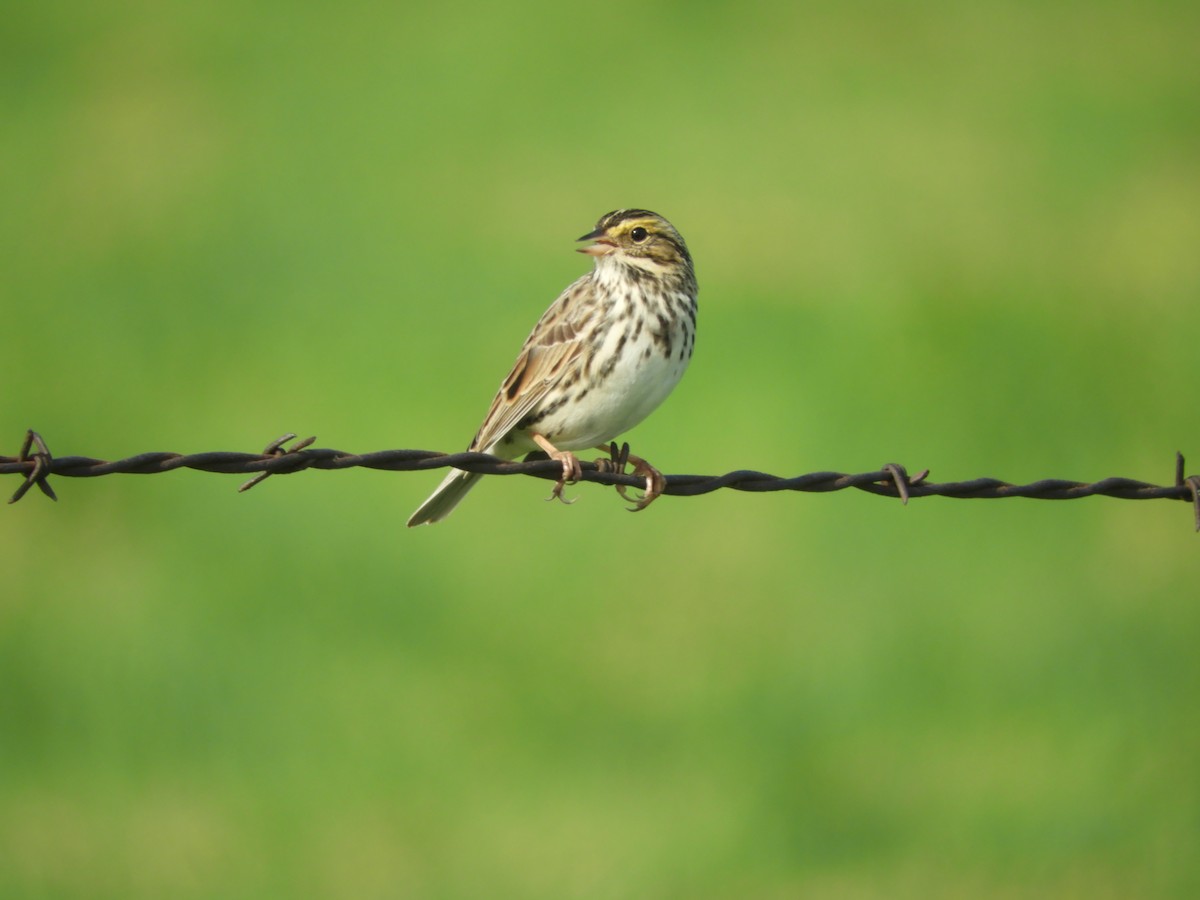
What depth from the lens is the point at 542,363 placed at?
6.64 metres

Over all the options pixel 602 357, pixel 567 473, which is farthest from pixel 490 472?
pixel 602 357

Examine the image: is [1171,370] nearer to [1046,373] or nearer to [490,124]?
[1046,373]

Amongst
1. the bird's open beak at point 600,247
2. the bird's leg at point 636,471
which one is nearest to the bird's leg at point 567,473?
the bird's leg at point 636,471

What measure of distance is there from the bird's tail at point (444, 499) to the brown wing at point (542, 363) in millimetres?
247

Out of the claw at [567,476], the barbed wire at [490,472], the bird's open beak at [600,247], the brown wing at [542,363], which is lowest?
the barbed wire at [490,472]

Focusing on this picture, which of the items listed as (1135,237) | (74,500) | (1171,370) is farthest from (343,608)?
(1135,237)

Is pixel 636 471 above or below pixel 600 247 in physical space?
below

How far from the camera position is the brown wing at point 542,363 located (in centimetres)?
661

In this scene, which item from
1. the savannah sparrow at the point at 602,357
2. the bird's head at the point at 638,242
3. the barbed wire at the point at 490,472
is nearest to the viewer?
the barbed wire at the point at 490,472

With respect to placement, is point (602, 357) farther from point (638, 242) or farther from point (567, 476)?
point (567, 476)

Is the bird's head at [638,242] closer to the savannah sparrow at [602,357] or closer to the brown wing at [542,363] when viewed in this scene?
the savannah sparrow at [602,357]

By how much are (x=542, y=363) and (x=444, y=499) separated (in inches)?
23.9

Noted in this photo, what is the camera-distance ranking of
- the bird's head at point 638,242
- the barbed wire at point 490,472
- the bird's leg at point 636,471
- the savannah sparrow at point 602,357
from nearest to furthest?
1. the barbed wire at point 490,472
2. the bird's leg at point 636,471
3. the savannah sparrow at point 602,357
4. the bird's head at point 638,242

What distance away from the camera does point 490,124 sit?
15.5 metres
